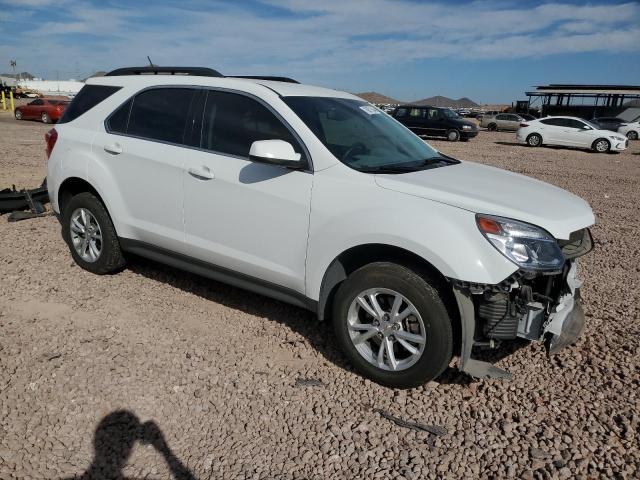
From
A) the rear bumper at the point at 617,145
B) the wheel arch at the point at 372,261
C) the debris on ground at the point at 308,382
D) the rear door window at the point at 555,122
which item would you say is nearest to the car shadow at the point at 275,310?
the debris on ground at the point at 308,382

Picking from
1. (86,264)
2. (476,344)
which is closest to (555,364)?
(476,344)

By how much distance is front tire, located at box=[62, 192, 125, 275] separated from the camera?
4738 mm

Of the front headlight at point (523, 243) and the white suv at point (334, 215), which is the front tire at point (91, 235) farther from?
the front headlight at point (523, 243)

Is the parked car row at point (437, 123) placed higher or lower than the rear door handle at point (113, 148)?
higher

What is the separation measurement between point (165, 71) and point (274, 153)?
6.18 feet

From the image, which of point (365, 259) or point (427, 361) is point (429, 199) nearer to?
point (365, 259)

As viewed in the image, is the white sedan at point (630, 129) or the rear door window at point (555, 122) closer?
the rear door window at point (555, 122)

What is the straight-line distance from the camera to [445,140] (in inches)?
1043

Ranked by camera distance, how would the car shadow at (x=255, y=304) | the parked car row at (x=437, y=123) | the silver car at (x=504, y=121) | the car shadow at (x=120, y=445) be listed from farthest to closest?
the silver car at (x=504, y=121)
the parked car row at (x=437, y=123)
the car shadow at (x=255, y=304)
the car shadow at (x=120, y=445)

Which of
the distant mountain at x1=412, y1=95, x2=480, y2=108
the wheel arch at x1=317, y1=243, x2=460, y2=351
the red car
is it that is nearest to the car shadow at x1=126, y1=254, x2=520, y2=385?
the wheel arch at x1=317, y1=243, x2=460, y2=351

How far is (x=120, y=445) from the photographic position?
9.15 ft

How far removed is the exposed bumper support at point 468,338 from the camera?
2.98 metres

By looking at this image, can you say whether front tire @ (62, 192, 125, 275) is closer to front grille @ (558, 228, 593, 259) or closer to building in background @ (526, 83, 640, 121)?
front grille @ (558, 228, 593, 259)

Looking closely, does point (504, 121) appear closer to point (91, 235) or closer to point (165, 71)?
point (165, 71)
